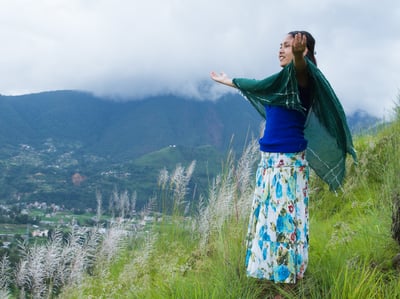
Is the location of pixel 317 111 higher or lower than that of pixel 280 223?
higher

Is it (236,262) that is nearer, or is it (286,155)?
(286,155)

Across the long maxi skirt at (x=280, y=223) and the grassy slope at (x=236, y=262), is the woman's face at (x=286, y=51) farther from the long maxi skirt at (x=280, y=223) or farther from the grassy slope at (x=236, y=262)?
the grassy slope at (x=236, y=262)

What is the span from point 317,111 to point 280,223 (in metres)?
0.94

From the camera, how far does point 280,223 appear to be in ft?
9.74

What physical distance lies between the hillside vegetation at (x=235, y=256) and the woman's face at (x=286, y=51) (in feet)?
2.92

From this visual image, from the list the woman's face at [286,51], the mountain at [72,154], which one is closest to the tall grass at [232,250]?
the mountain at [72,154]

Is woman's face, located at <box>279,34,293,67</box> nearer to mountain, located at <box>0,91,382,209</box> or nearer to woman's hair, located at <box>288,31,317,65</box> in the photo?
woman's hair, located at <box>288,31,317,65</box>

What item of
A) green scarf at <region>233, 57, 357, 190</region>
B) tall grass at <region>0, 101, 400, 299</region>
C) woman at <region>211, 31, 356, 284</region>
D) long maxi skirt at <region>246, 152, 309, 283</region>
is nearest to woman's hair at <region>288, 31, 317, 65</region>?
woman at <region>211, 31, 356, 284</region>

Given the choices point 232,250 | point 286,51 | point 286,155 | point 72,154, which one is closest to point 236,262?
point 232,250

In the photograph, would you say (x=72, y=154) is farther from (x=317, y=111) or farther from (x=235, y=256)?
(x=317, y=111)

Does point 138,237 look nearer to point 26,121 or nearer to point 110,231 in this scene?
point 110,231

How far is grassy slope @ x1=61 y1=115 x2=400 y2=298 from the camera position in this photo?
287cm

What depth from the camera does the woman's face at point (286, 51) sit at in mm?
3135

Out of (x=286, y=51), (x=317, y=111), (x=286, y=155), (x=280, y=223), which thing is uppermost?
(x=286, y=51)
